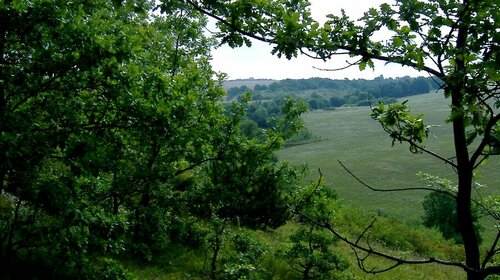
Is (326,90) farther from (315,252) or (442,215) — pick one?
(315,252)

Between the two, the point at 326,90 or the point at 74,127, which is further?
the point at 326,90

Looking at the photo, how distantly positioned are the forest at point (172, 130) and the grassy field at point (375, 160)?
47256 millimetres

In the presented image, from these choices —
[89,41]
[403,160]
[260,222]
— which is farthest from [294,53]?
[403,160]

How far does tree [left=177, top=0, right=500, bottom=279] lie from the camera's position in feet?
8.57

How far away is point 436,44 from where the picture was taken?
275 centimetres

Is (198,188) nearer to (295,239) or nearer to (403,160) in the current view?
(295,239)

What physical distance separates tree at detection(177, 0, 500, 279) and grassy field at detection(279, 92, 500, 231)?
54.5 metres

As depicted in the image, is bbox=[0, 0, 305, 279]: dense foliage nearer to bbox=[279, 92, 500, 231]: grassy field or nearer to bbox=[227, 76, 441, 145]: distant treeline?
bbox=[279, 92, 500, 231]: grassy field

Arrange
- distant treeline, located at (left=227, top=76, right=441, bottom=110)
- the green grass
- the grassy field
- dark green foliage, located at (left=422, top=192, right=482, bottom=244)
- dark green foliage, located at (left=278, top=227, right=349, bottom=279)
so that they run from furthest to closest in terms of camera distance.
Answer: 1. distant treeline, located at (left=227, top=76, right=441, bottom=110)
2. the grassy field
3. dark green foliage, located at (left=422, top=192, right=482, bottom=244)
4. dark green foliage, located at (left=278, top=227, right=349, bottom=279)
5. the green grass

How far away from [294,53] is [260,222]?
1673cm

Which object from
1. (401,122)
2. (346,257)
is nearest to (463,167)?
(401,122)

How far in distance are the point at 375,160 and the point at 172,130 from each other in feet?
357

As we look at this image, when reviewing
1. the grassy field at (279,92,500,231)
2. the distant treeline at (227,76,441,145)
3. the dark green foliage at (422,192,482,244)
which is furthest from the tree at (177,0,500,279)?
the distant treeline at (227,76,441,145)

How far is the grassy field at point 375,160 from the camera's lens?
79.3 m
